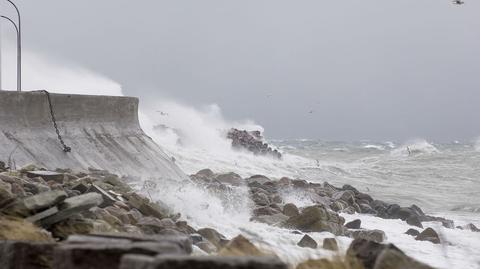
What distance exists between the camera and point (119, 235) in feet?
13.6

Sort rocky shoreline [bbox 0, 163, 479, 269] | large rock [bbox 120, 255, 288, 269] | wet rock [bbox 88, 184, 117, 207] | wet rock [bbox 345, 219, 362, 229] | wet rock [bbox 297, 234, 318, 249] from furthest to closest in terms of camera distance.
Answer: wet rock [bbox 345, 219, 362, 229] < wet rock [bbox 297, 234, 318, 249] < wet rock [bbox 88, 184, 117, 207] < rocky shoreline [bbox 0, 163, 479, 269] < large rock [bbox 120, 255, 288, 269]

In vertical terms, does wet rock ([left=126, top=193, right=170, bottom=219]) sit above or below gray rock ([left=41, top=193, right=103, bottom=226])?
below

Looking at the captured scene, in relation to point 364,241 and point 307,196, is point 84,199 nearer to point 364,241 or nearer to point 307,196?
point 364,241

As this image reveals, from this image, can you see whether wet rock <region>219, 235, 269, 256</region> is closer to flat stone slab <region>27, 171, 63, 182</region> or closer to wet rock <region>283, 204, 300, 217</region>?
flat stone slab <region>27, 171, 63, 182</region>

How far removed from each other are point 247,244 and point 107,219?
2527 millimetres

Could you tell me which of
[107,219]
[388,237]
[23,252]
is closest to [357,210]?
[388,237]

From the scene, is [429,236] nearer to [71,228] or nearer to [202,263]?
[71,228]

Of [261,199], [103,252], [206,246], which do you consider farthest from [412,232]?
[103,252]

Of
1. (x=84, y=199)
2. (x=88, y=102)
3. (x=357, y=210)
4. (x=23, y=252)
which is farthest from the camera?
(x=357, y=210)

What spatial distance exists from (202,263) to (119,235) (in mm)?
1084

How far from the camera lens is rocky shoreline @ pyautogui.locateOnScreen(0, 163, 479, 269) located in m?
3.61

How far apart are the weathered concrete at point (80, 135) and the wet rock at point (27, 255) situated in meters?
6.80

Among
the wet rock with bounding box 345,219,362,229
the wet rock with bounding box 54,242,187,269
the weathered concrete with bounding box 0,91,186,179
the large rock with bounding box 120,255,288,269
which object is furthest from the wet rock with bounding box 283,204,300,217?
the large rock with bounding box 120,255,288,269

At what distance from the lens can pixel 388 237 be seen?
1224 cm
